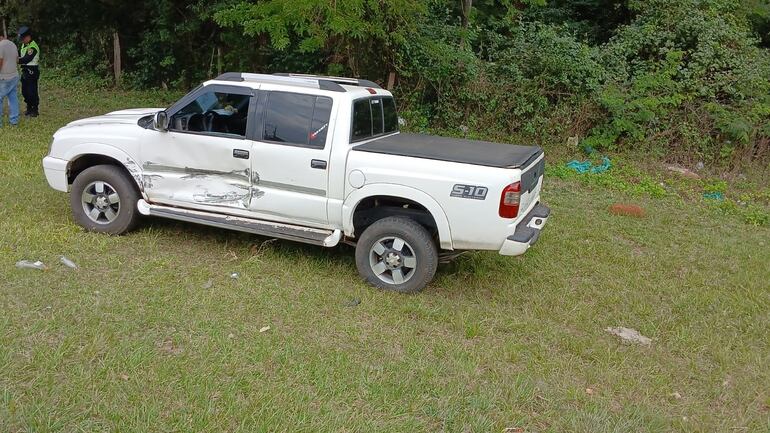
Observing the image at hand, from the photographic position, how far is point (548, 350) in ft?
15.4

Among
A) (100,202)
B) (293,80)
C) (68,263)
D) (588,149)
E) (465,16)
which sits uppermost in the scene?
(465,16)

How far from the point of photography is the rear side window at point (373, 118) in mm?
5680

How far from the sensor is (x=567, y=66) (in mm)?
11914

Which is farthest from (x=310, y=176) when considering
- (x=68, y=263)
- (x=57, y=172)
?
(x=57, y=172)

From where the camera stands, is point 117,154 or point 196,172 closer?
point 196,172

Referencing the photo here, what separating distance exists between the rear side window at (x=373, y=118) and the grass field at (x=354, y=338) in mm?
1241

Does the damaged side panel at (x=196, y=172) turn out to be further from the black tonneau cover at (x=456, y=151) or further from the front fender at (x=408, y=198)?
the black tonneau cover at (x=456, y=151)

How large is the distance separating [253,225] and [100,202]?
5.43 ft

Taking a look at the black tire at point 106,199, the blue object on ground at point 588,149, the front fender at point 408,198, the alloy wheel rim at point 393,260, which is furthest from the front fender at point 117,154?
the blue object on ground at point 588,149

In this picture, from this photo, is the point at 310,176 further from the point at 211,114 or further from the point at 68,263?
the point at 68,263

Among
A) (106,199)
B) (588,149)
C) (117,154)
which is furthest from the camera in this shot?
(588,149)

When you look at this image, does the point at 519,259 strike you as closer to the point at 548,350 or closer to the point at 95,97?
the point at 548,350

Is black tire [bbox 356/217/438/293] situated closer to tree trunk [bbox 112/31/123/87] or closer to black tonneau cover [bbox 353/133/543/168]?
black tonneau cover [bbox 353/133/543/168]

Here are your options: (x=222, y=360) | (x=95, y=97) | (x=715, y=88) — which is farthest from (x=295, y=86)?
(x=95, y=97)
